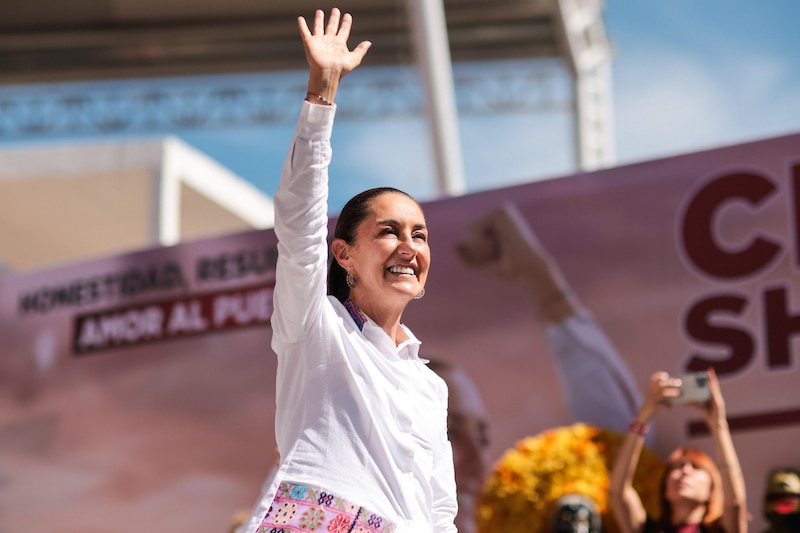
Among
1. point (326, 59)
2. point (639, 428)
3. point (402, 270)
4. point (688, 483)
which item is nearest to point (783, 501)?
point (688, 483)

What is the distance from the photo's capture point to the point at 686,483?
4.47m

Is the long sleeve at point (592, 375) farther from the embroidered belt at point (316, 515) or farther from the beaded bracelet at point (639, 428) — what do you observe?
the embroidered belt at point (316, 515)

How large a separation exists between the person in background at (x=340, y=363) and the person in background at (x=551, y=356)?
137 inches

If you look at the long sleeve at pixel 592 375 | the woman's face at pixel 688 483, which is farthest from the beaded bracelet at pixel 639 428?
the long sleeve at pixel 592 375

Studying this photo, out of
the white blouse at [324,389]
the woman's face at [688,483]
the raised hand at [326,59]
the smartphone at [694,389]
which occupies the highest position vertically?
the raised hand at [326,59]

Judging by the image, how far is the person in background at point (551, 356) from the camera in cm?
542

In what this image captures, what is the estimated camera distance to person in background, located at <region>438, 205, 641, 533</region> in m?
5.42

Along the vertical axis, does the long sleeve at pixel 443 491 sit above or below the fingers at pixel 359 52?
below

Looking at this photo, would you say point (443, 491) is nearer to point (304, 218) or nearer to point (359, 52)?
point (304, 218)

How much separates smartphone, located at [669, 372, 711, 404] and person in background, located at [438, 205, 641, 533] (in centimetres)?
59

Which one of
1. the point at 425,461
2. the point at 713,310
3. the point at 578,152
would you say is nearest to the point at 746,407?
the point at 713,310

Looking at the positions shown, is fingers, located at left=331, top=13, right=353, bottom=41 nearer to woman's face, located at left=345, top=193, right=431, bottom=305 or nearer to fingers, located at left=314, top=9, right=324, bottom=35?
fingers, located at left=314, top=9, right=324, bottom=35

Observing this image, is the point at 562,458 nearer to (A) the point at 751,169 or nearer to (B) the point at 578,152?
(A) the point at 751,169

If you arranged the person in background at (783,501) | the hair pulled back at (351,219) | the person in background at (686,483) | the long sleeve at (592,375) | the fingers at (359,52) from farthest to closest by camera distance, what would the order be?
the long sleeve at (592,375)
the person in background at (783,501)
the person in background at (686,483)
the hair pulled back at (351,219)
the fingers at (359,52)
